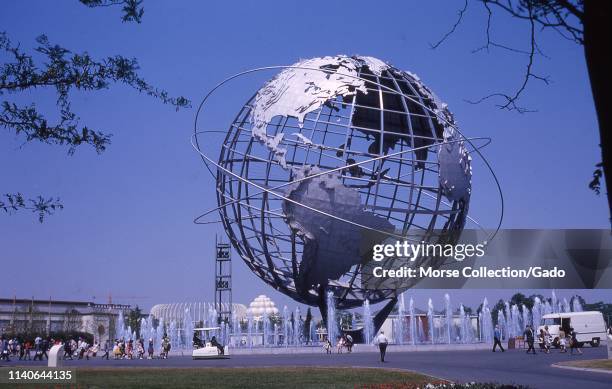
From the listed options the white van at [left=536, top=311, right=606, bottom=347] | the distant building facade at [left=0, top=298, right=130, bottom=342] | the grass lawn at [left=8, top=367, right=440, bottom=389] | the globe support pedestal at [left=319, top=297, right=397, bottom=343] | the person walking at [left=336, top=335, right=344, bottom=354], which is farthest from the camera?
the distant building facade at [left=0, top=298, right=130, bottom=342]

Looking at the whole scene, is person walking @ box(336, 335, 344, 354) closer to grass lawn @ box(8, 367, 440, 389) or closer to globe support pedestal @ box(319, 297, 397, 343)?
globe support pedestal @ box(319, 297, 397, 343)

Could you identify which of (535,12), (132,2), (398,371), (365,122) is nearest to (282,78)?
(365,122)

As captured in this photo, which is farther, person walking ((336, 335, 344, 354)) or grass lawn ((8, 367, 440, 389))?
person walking ((336, 335, 344, 354))

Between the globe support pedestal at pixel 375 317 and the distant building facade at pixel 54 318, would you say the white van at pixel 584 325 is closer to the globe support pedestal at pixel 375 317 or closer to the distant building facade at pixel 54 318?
the globe support pedestal at pixel 375 317

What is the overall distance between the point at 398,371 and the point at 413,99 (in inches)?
494

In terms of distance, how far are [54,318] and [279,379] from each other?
91.0 metres

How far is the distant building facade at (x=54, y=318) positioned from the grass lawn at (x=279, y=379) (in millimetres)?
73344

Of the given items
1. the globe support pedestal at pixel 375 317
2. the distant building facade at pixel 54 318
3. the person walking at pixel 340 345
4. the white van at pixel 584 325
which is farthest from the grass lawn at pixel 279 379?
the distant building facade at pixel 54 318

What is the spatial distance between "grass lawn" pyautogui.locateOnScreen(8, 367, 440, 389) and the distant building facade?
241ft

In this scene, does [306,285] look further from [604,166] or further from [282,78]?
[604,166]

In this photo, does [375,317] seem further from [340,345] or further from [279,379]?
[279,379]

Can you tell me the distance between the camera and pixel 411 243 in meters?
24.6

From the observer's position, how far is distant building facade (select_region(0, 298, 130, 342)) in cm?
8806

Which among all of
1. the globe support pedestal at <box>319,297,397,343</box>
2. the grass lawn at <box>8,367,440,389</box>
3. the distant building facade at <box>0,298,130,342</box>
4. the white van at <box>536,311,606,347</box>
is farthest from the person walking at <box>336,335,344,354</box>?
the distant building facade at <box>0,298,130,342</box>
